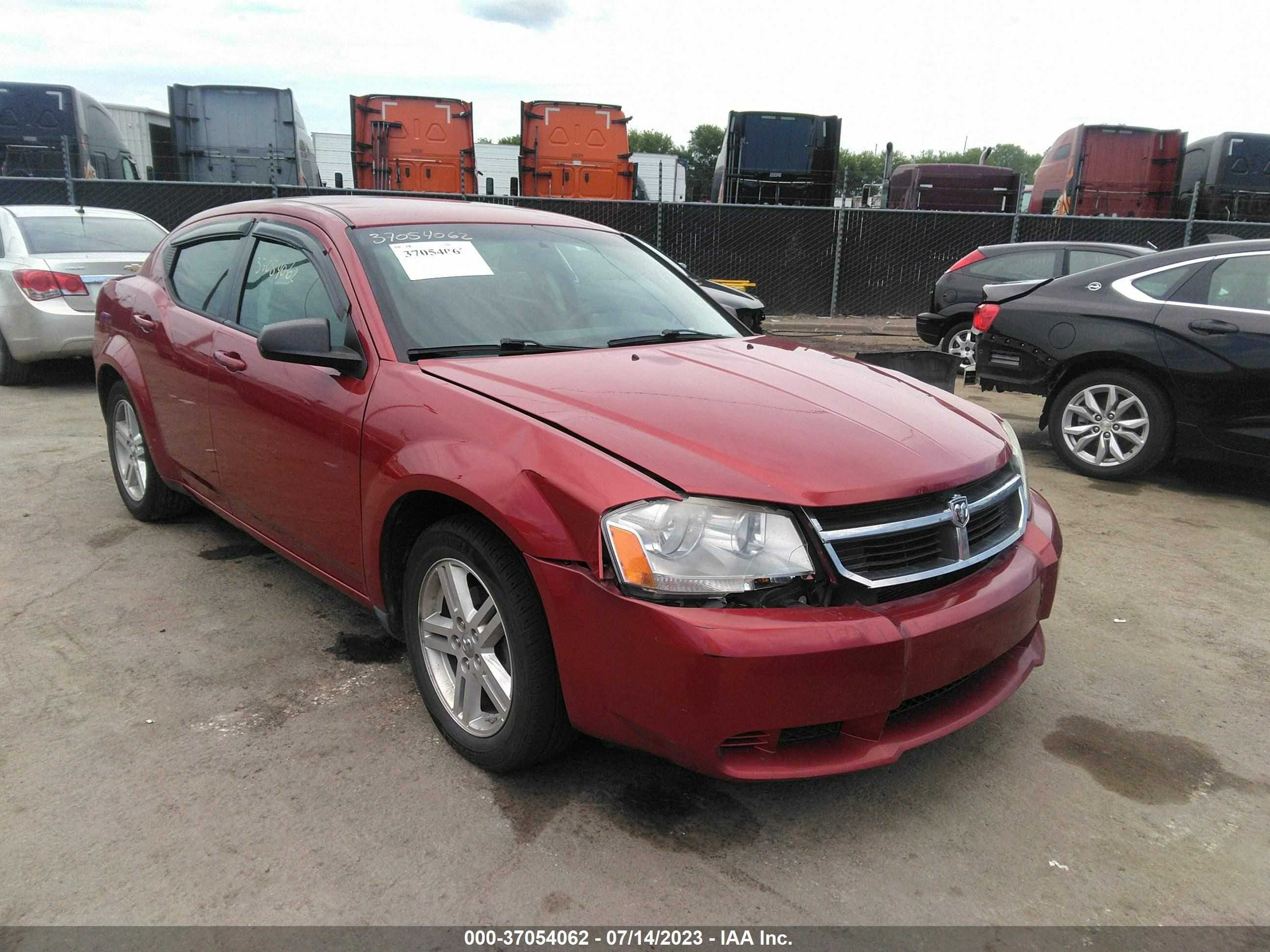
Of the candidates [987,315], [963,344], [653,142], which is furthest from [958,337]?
[653,142]

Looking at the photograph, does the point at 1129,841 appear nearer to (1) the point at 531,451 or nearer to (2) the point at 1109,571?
(1) the point at 531,451

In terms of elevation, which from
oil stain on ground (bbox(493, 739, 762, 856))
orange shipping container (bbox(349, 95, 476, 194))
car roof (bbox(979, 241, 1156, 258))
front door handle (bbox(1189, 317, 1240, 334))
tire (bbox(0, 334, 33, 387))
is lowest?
oil stain on ground (bbox(493, 739, 762, 856))

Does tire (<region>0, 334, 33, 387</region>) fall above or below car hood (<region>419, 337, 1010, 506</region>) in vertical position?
below

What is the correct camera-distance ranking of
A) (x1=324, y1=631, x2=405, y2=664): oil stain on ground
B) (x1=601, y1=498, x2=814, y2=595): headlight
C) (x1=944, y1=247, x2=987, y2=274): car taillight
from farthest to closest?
A: (x1=944, y1=247, x2=987, y2=274): car taillight → (x1=324, y1=631, x2=405, y2=664): oil stain on ground → (x1=601, y1=498, x2=814, y2=595): headlight

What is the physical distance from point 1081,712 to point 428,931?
2208 mm

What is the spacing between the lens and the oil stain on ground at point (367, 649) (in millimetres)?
3410

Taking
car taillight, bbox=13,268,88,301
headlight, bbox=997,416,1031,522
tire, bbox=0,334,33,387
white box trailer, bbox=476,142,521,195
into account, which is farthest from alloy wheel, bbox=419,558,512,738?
white box trailer, bbox=476,142,521,195

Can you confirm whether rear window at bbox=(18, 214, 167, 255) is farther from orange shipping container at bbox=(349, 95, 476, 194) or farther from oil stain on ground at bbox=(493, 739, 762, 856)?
orange shipping container at bbox=(349, 95, 476, 194)

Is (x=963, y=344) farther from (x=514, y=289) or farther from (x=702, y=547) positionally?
(x=702, y=547)

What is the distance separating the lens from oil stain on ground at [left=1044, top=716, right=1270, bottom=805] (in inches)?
107

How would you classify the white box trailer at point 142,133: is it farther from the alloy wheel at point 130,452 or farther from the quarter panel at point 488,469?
Result: the quarter panel at point 488,469

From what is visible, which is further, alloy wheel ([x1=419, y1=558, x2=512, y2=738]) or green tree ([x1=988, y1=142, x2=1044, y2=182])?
green tree ([x1=988, y1=142, x2=1044, y2=182])

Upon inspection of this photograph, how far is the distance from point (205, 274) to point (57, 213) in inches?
229

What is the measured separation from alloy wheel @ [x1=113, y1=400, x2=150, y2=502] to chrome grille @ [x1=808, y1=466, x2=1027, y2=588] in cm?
369
